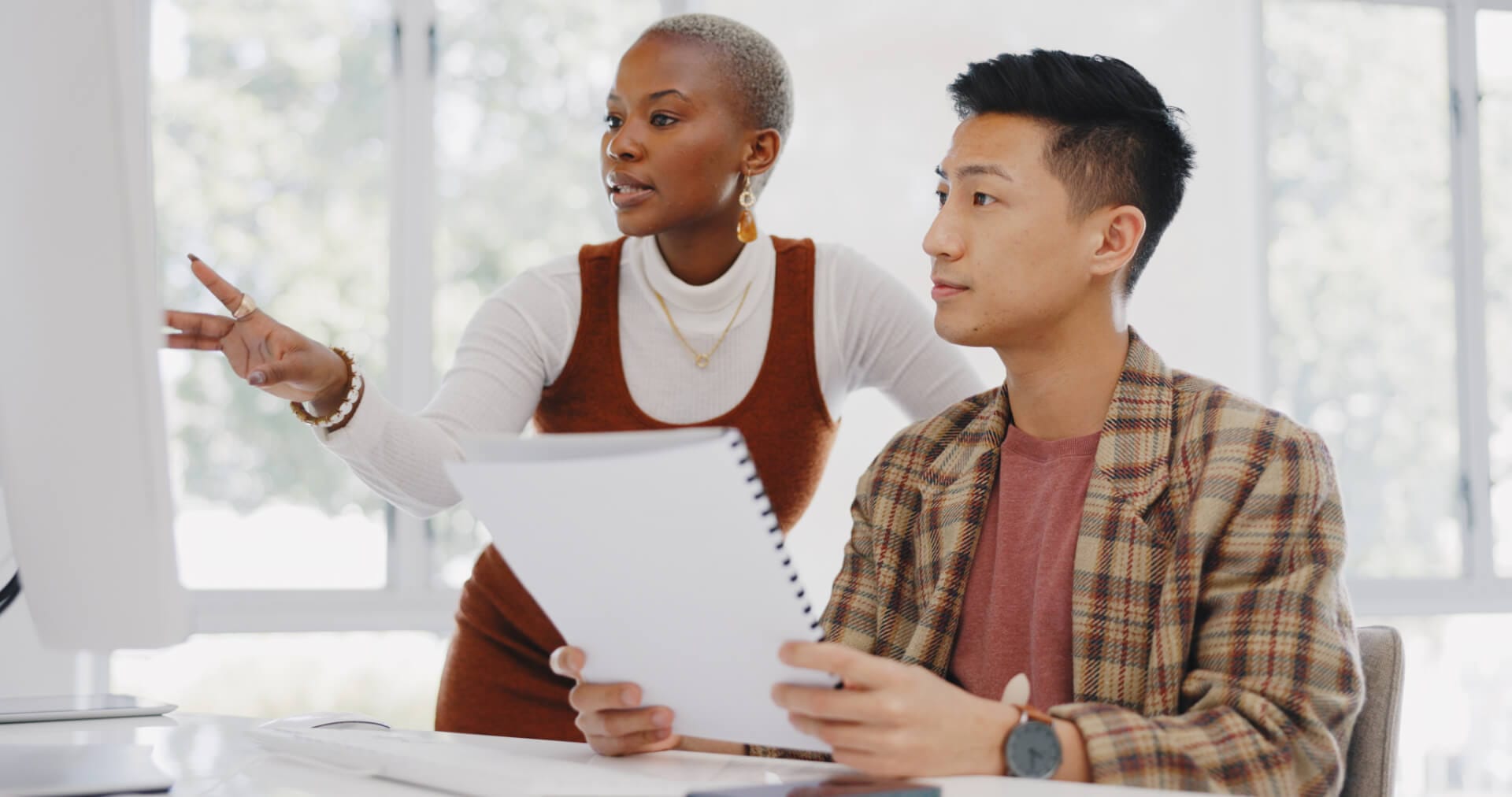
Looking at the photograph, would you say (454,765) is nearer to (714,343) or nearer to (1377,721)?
(1377,721)

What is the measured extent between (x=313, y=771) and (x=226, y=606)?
8.69 feet

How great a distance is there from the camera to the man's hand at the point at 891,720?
93 cm

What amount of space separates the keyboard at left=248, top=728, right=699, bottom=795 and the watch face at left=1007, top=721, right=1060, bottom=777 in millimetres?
255

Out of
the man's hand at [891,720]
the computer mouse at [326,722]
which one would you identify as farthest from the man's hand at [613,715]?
the computer mouse at [326,722]

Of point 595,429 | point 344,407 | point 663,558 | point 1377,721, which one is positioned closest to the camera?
point 663,558

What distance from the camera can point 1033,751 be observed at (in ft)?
3.28

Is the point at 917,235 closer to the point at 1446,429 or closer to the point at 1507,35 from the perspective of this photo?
the point at 1446,429

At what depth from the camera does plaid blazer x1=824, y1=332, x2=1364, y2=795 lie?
1059 mm

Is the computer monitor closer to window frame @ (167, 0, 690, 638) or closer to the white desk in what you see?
the white desk

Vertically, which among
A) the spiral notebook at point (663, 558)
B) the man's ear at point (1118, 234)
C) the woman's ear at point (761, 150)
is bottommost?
the spiral notebook at point (663, 558)

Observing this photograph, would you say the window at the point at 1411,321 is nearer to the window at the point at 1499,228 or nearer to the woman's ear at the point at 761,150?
the window at the point at 1499,228

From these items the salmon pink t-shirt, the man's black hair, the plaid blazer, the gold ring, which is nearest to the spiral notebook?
the plaid blazer

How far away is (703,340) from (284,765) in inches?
40.0

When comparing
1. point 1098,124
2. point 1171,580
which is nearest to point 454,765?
point 1171,580
